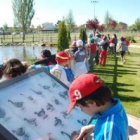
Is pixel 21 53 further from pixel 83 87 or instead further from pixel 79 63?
pixel 83 87

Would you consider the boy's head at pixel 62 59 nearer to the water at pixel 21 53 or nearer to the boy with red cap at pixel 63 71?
the boy with red cap at pixel 63 71

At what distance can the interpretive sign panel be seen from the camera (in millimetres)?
3080

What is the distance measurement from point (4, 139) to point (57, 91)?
123cm

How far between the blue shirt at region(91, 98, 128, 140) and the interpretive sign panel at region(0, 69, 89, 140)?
618 mm

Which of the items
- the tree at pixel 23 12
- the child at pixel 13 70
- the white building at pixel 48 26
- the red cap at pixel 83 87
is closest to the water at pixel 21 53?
the child at pixel 13 70

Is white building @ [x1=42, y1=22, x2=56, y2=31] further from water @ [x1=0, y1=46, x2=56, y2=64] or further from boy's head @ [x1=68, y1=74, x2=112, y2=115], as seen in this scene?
boy's head @ [x1=68, y1=74, x2=112, y2=115]

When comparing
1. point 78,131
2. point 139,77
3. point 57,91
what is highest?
point 57,91

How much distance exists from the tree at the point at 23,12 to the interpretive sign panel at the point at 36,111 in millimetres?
76507

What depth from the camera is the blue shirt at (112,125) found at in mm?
2646

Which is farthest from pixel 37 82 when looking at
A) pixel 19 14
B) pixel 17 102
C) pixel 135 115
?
pixel 19 14

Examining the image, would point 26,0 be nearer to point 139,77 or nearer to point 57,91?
point 139,77

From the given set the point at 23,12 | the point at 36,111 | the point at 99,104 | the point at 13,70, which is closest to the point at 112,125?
the point at 99,104

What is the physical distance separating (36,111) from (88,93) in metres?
0.76

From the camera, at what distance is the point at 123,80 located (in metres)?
16.0
